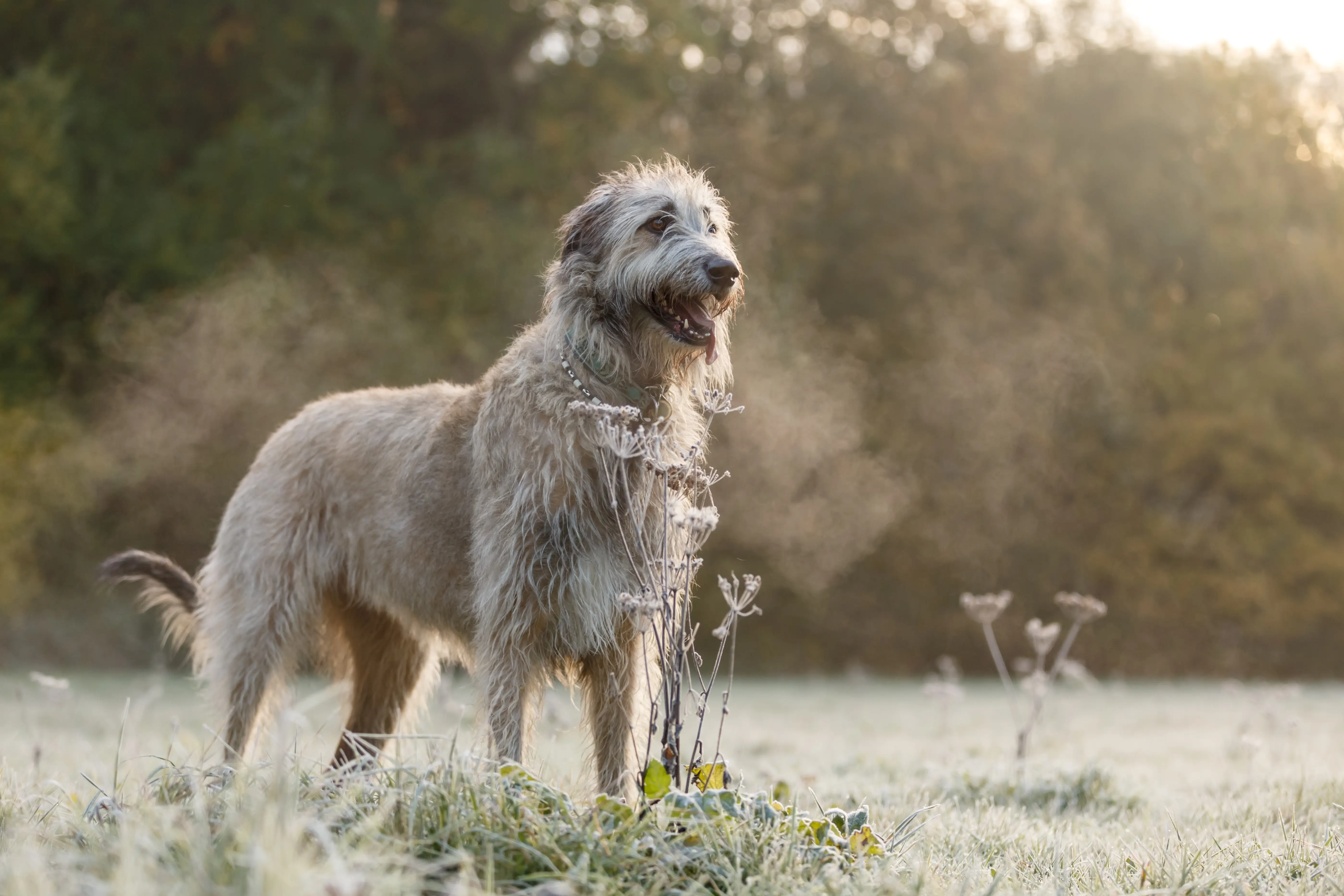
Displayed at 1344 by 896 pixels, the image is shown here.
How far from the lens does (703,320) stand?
3.77 meters

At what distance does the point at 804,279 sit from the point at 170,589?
43.7ft

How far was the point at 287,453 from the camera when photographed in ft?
16.0

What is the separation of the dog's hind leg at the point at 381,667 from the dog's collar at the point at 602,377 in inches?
68.0

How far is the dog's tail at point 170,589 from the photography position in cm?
530

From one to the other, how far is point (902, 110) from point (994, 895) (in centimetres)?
1764

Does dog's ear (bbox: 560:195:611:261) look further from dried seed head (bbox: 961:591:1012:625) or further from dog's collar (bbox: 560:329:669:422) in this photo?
dried seed head (bbox: 961:591:1012:625)

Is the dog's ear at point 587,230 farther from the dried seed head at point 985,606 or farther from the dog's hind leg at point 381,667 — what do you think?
the dried seed head at point 985,606

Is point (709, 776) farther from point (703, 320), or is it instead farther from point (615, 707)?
point (703, 320)

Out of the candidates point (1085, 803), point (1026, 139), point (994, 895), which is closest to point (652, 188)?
point (994, 895)

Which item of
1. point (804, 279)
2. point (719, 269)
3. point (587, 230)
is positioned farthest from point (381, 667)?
point (804, 279)

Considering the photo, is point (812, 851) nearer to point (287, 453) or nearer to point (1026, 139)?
point (287, 453)

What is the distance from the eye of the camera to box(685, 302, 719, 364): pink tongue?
3754 millimetres

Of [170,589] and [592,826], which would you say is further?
[170,589]

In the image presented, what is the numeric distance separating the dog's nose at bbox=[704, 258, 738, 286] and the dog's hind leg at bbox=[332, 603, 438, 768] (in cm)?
220
